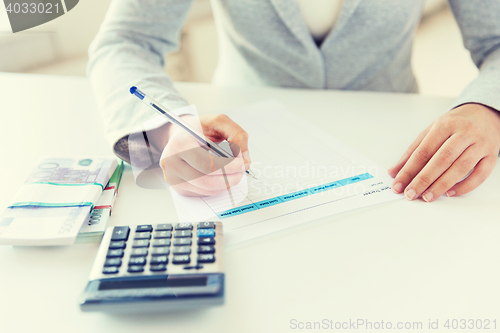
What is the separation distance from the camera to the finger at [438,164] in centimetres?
32

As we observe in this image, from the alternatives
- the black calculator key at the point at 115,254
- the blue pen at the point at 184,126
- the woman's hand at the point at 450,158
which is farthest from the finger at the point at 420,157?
the black calculator key at the point at 115,254

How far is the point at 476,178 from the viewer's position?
34 cm

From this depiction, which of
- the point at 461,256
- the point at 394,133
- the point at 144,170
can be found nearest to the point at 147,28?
the point at 144,170

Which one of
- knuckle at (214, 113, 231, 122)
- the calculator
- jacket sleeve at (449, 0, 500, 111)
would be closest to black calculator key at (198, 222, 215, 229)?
the calculator

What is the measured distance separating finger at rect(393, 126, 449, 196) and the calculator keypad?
7.1 inches

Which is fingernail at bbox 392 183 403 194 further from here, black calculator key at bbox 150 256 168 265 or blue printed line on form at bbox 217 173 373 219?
black calculator key at bbox 150 256 168 265

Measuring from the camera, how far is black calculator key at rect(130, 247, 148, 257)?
24 centimetres

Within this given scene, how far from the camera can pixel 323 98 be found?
54cm

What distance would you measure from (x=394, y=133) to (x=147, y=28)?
1.21 ft

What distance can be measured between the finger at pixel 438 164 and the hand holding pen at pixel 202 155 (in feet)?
0.50

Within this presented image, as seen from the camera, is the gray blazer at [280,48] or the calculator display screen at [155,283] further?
the gray blazer at [280,48]

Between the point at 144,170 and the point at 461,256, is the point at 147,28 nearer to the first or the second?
the point at 144,170

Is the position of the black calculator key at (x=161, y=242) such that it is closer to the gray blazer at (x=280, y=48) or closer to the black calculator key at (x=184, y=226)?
the black calculator key at (x=184, y=226)

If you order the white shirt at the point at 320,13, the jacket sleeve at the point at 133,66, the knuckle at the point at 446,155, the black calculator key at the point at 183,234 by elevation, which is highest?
the white shirt at the point at 320,13
